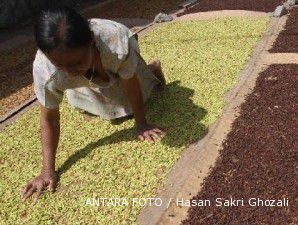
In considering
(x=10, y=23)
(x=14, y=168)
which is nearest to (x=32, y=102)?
(x=14, y=168)

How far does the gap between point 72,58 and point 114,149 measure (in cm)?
183

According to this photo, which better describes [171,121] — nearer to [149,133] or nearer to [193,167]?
[149,133]

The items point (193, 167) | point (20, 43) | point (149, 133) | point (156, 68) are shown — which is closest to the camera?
point (193, 167)

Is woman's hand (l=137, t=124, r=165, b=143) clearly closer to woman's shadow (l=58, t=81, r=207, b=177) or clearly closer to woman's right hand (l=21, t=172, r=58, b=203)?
woman's shadow (l=58, t=81, r=207, b=177)

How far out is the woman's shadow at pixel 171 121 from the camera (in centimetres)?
494

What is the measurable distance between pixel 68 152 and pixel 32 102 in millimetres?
1908

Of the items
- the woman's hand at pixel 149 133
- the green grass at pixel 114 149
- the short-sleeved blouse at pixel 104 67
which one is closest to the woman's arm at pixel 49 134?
the short-sleeved blouse at pixel 104 67

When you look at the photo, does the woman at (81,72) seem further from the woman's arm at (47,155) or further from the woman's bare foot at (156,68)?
the woman's bare foot at (156,68)

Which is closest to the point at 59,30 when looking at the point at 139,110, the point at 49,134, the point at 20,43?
the point at 49,134

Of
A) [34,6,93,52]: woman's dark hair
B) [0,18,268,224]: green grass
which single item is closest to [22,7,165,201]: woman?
[34,6,93,52]: woman's dark hair

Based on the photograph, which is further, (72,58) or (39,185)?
(39,185)

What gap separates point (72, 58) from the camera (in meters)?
3.39

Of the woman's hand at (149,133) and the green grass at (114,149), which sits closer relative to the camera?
the green grass at (114,149)

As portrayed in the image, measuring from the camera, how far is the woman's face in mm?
3332
